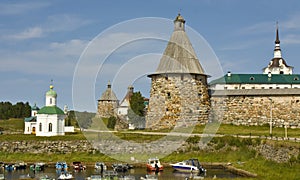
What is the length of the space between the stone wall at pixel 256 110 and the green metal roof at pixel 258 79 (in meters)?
25.9

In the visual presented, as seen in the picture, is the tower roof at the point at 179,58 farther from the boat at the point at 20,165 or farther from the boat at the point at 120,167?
the boat at the point at 20,165

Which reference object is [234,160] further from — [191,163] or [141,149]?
[141,149]

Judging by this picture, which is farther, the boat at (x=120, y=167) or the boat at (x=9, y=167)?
the boat at (x=9, y=167)

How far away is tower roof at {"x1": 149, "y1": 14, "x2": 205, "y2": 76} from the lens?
41.5 metres

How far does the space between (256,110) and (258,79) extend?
2998 centimetres

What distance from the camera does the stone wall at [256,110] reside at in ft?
134

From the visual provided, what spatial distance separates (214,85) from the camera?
6725 cm

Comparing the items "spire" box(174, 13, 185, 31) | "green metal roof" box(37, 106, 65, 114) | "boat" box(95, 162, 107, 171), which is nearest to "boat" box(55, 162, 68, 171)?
"boat" box(95, 162, 107, 171)

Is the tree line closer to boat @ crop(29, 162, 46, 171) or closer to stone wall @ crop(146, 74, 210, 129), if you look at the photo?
stone wall @ crop(146, 74, 210, 129)

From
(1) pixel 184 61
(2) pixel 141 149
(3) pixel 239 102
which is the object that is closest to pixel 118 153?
(2) pixel 141 149

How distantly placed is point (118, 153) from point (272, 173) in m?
13.9

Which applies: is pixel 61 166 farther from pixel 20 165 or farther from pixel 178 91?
pixel 178 91

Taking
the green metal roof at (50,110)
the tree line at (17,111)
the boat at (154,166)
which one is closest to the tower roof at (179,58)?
the green metal roof at (50,110)

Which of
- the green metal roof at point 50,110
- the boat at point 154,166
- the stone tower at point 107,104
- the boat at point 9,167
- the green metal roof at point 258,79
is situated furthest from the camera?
the green metal roof at point 258,79
